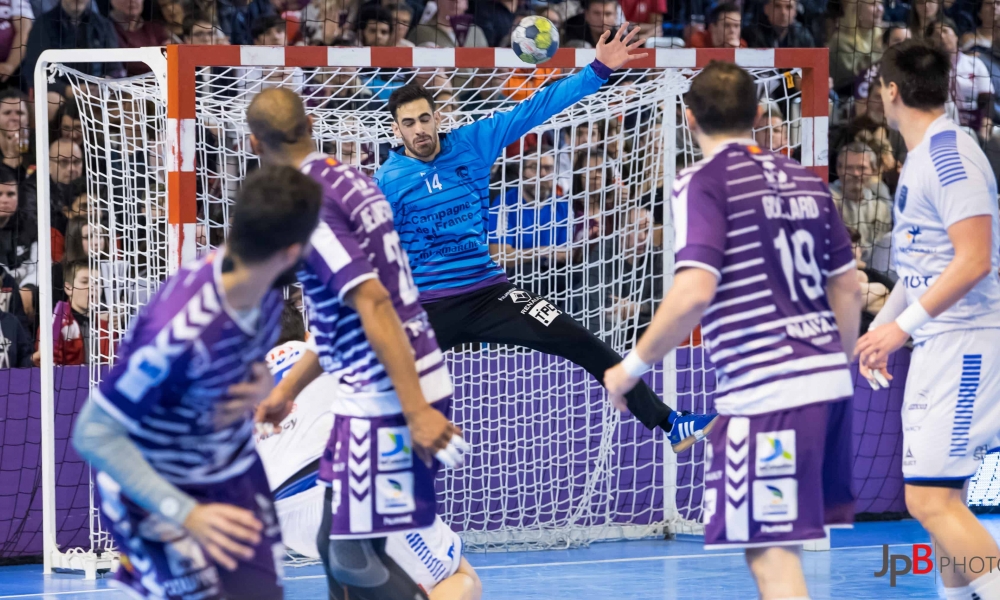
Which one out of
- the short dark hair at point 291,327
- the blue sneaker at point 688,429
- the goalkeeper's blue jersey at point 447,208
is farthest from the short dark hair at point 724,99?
the short dark hair at point 291,327

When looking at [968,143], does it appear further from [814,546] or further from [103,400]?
[814,546]

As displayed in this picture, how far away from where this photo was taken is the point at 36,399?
24.5 ft

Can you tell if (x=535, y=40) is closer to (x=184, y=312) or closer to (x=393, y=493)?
(x=393, y=493)

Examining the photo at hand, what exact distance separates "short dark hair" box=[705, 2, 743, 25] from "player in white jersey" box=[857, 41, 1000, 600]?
550 centimetres

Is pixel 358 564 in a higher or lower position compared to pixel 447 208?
lower

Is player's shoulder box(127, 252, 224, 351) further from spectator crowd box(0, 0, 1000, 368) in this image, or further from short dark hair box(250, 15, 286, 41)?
short dark hair box(250, 15, 286, 41)

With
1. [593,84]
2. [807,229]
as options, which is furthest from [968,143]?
[593,84]

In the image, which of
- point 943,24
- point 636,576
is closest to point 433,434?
point 636,576

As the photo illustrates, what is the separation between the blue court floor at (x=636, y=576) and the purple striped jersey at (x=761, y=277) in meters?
2.80

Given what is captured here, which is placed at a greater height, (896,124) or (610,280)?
(896,124)

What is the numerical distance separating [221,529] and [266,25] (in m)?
6.81

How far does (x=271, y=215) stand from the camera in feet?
9.24

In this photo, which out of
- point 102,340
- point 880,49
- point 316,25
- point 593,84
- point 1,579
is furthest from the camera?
point 880,49

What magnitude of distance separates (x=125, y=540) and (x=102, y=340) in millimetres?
4864
